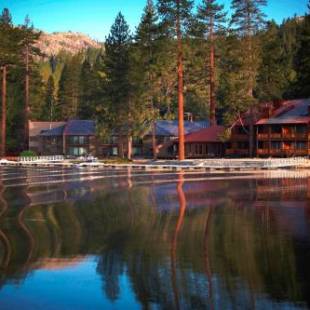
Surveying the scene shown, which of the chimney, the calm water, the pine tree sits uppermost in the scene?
the pine tree

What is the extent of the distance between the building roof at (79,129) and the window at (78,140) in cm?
74

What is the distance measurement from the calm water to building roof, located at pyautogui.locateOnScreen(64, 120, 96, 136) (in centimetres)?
6441

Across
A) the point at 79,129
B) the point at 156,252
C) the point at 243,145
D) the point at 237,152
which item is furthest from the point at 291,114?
the point at 156,252

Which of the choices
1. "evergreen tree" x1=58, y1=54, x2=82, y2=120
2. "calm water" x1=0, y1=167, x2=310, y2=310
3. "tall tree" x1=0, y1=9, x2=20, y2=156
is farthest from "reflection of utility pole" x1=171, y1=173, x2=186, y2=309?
"evergreen tree" x1=58, y1=54, x2=82, y2=120

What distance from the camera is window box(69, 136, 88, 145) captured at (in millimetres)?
92062

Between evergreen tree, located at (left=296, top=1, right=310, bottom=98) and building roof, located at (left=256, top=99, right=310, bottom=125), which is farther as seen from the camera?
evergreen tree, located at (left=296, top=1, right=310, bottom=98)

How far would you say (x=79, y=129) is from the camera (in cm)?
9231

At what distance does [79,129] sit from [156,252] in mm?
79322

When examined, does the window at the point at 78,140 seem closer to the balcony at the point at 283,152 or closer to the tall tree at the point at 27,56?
the tall tree at the point at 27,56

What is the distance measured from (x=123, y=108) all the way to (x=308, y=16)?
1357 inches

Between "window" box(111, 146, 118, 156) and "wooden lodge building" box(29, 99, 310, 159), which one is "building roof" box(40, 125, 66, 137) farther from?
"window" box(111, 146, 118, 156)

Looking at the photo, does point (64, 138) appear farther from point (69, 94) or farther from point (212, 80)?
point (212, 80)

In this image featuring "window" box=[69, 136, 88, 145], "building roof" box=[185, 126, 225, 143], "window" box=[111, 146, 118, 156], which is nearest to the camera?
"building roof" box=[185, 126, 225, 143]

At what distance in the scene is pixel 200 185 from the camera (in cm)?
3434
